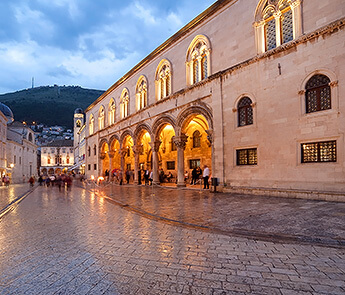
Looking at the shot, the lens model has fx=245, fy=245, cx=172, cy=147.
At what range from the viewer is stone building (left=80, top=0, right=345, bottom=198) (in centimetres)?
1040

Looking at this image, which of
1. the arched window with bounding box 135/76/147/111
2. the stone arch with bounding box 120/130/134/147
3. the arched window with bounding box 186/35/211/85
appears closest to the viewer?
the arched window with bounding box 186/35/211/85

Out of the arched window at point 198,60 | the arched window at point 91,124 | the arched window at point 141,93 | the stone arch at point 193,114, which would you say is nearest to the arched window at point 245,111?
the stone arch at point 193,114

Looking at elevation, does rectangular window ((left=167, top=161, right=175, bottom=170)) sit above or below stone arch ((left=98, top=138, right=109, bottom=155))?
below

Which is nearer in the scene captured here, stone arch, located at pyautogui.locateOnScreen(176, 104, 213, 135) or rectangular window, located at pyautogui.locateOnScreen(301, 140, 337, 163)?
rectangular window, located at pyautogui.locateOnScreen(301, 140, 337, 163)

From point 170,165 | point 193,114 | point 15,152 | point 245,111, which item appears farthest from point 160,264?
point 15,152

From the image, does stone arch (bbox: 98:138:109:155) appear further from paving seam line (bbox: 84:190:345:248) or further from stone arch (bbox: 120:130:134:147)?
paving seam line (bbox: 84:190:345:248)

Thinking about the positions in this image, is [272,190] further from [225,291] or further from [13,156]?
[13,156]

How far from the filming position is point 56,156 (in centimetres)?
10012

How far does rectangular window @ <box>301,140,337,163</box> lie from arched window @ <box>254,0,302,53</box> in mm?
5221

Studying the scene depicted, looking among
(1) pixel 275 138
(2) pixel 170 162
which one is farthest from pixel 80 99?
(1) pixel 275 138

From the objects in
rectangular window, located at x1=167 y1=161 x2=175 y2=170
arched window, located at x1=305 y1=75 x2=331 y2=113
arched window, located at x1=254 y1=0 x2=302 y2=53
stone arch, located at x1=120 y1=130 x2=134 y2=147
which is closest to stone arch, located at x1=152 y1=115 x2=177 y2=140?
rectangular window, located at x1=167 y1=161 x2=175 y2=170

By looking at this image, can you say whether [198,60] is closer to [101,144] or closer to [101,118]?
[101,144]

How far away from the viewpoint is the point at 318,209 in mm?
8219

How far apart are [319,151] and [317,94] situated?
2.52 meters
